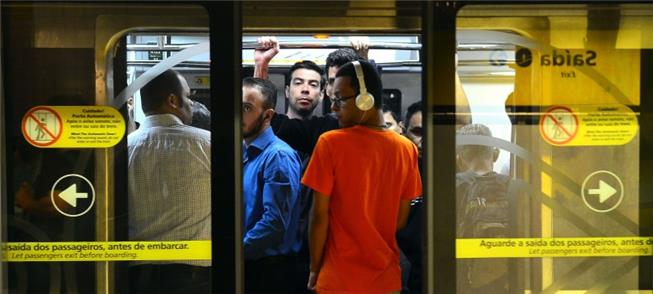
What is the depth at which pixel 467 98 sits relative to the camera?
3453mm

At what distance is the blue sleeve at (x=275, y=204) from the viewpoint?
15.1ft

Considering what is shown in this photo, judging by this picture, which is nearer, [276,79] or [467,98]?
[467,98]

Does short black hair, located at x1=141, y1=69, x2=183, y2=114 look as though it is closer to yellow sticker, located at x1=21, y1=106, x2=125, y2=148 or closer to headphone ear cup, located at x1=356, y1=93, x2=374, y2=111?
yellow sticker, located at x1=21, y1=106, x2=125, y2=148

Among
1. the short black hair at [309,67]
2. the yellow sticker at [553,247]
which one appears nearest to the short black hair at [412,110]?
the short black hair at [309,67]

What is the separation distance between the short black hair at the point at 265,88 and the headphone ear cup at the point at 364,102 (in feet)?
4.59

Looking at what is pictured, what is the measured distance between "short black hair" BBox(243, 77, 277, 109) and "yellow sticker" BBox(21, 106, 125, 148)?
1.61 metres

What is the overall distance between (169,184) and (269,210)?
48.6 inches

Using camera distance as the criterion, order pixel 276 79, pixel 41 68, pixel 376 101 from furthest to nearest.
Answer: pixel 276 79 < pixel 376 101 < pixel 41 68

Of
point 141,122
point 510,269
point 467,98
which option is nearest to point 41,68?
point 141,122

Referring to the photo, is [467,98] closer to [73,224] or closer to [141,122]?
[141,122]

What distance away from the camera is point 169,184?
11.4 feet

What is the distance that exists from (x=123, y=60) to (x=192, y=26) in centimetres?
34

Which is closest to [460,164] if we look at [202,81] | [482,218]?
[482,218]

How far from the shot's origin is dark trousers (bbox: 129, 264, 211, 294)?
347 centimetres
